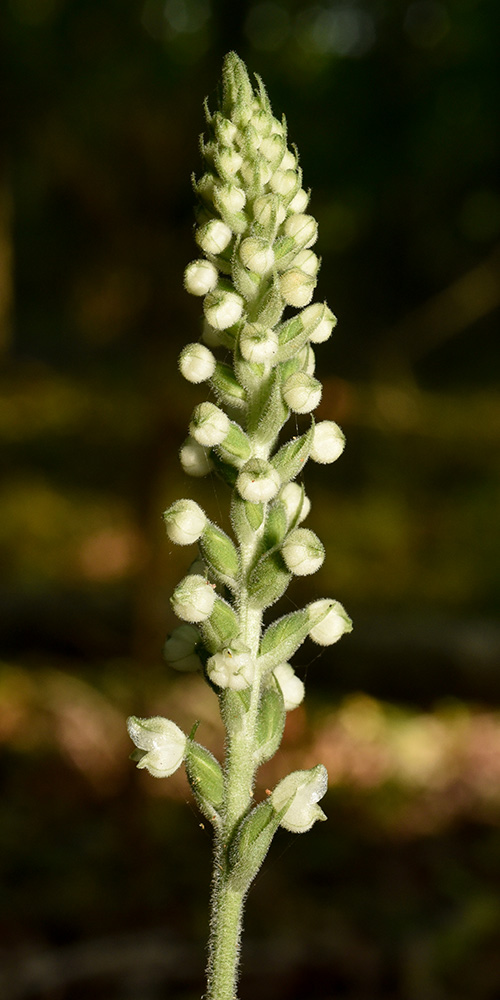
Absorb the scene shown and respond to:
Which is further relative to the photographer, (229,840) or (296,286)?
(296,286)

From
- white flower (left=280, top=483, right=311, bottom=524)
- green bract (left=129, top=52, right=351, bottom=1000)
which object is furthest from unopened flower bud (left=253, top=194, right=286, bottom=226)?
white flower (left=280, top=483, right=311, bottom=524)

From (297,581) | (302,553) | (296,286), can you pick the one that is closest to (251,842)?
(302,553)

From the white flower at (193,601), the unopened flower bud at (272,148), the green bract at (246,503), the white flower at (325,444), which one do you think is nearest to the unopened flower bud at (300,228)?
the green bract at (246,503)

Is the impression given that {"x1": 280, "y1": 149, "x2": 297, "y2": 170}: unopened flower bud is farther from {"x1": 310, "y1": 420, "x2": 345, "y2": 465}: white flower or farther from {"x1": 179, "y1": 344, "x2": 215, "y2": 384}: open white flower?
{"x1": 310, "y1": 420, "x2": 345, "y2": 465}: white flower

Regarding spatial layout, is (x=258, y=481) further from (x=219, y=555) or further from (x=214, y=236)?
(x=214, y=236)

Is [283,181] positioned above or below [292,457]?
above

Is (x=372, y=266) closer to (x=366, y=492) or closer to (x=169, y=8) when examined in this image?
(x=366, y=492)

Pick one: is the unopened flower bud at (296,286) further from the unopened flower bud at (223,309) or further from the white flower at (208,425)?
the white flower at (208,425)
